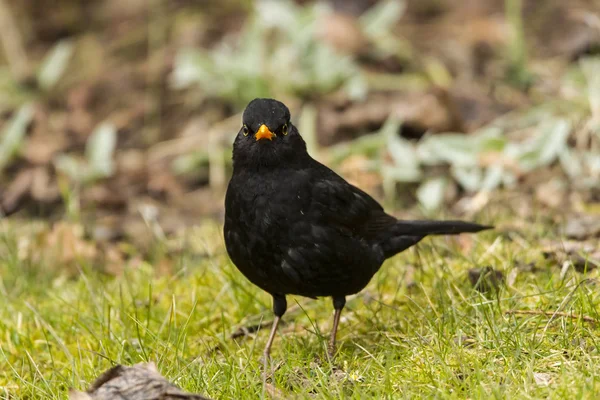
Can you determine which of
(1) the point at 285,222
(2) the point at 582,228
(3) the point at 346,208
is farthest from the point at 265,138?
(2) the point at 582,228

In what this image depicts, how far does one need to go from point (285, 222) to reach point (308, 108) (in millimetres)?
3774

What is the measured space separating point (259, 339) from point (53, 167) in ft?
13.3

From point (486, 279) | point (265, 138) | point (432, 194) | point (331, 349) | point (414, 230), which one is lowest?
point (432, 194)

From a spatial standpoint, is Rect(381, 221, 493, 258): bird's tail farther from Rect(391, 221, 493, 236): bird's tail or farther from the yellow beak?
the yellow beak

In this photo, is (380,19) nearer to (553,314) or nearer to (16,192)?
(16,192)

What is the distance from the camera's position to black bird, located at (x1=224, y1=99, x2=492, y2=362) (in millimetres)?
3654

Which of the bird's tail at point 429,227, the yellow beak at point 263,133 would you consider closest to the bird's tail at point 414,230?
the bird's tail at point 429,227

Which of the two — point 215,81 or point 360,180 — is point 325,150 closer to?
point 360,180

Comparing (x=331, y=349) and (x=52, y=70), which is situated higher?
(x=52, y=70)

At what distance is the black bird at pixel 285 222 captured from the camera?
3.65 meters

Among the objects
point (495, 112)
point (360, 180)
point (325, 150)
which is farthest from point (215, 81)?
point (495, 112)

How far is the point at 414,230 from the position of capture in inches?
167

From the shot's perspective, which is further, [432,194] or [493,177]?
[432,194]

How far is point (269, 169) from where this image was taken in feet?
12.4
